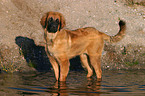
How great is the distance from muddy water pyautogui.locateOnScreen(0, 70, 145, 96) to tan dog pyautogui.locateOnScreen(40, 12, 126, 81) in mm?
504

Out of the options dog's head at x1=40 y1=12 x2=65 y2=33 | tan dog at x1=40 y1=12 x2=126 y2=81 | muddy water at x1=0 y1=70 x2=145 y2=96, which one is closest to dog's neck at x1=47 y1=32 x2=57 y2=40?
tan dog at x1=40 y1=12 x2=126 y2=81

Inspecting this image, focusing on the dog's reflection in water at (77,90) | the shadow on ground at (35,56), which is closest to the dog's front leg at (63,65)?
the dog's reflection in water at (77,90)

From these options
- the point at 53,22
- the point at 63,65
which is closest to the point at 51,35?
the point at 53,22

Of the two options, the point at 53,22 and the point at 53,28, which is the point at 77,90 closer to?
the point at 53,28

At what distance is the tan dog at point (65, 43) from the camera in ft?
22.0

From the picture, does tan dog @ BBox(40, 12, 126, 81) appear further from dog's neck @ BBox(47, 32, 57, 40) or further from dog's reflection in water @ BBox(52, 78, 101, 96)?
dog's reflection in water @ BBox(52, 78, 101, 96)

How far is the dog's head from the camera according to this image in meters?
6.56

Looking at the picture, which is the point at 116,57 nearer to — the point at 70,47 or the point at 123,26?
the point at 123,26

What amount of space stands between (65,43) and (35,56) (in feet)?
10.8

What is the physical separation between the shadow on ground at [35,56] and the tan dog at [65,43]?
1814 mm

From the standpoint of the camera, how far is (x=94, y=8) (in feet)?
44.3

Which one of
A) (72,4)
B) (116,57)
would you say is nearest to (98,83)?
(116,57)

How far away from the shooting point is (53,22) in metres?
6.55

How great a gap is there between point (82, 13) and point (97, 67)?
5.73 metres
